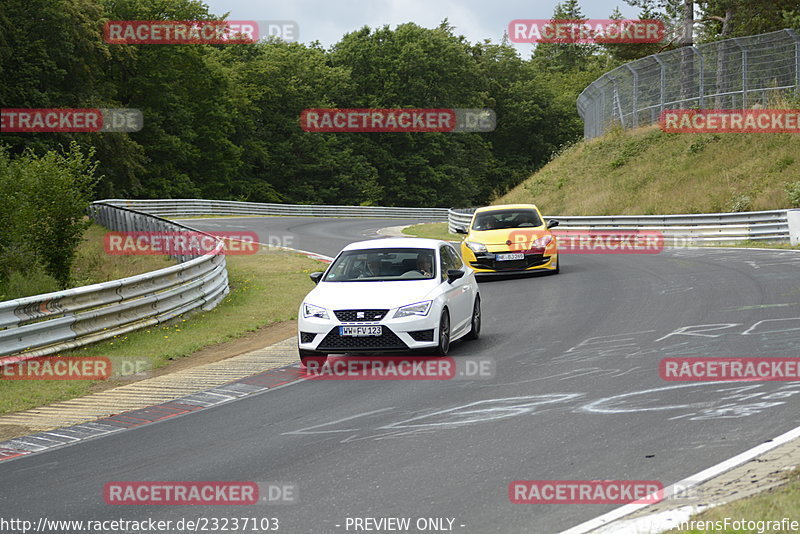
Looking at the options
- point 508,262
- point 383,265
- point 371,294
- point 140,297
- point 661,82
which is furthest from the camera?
point 661,82

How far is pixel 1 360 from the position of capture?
11.4m

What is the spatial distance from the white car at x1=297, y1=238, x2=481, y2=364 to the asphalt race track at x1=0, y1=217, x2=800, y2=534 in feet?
2.25

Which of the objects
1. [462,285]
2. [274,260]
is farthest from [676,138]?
[462,285]

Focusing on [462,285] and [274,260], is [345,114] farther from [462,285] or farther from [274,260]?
[462,285]

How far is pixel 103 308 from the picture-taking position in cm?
1362

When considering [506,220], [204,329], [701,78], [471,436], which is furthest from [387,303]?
[701,78]

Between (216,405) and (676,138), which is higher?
(676,138)

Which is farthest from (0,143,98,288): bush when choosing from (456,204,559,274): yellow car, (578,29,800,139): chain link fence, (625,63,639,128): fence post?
(625,63,639,128): fence post

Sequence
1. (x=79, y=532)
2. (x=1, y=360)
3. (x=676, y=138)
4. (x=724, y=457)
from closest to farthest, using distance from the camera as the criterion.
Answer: (x=79, y=532)
(x=724, y=457)
(x=1, y=360)
(x=676, y=138)

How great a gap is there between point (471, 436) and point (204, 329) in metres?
8.50

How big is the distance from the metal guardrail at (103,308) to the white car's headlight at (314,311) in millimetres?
3358

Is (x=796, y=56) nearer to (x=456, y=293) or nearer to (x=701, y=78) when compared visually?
(x=701, y=78)

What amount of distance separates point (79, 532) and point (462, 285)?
7.63 meters

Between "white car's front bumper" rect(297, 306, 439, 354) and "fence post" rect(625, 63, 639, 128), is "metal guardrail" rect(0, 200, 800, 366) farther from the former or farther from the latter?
"fence post" rect(625, 63, 639, 128)
